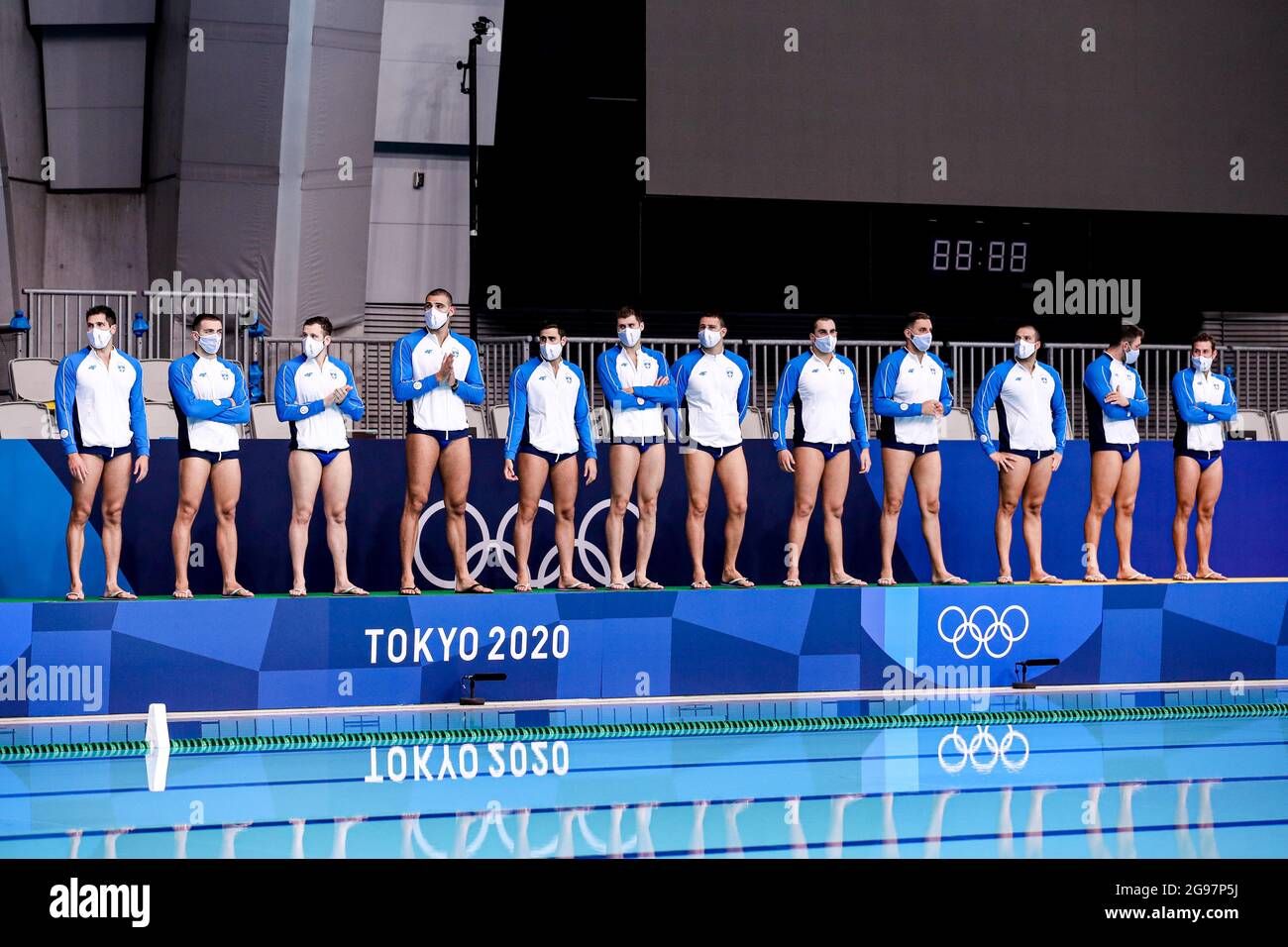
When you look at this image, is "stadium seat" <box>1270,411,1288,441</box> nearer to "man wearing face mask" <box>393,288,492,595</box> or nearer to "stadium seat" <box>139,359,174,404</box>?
"man wearing face mask" <box>393,288,492,595</box>

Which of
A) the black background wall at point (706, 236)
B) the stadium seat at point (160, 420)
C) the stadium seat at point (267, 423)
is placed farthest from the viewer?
the black background wall at point (706, 236)

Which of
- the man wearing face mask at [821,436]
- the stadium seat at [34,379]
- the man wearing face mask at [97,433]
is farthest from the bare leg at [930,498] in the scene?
the stadium seat at [34,379]

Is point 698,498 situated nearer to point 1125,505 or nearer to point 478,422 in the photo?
point 478,422

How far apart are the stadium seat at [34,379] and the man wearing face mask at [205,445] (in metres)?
3.32

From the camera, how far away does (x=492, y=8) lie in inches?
581

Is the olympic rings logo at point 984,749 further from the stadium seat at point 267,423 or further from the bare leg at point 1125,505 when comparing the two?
the stadium seat at point 267,423

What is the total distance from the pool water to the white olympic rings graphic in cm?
271

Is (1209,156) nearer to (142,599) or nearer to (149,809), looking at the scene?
(142,599)

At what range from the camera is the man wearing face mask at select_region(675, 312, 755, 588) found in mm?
8953

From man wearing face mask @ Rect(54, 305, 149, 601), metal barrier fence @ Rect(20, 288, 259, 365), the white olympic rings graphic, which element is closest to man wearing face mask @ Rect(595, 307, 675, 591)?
the white olympic rings graphic

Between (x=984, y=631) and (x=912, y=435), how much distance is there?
1.32 meters

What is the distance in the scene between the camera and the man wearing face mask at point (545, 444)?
8641 millimetres

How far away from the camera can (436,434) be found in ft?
27.9
